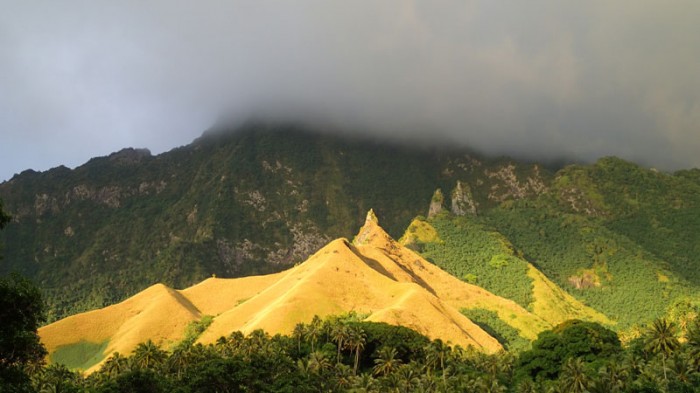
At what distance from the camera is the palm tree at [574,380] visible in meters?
70.3

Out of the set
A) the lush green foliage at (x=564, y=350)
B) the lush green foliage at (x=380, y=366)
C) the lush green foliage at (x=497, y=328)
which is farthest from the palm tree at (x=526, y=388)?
the lush green foliage at (x=497, y=328)

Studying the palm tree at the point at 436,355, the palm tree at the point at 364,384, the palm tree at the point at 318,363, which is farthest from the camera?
the palm tree at the point at 436,355

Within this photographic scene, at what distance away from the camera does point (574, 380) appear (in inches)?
2825

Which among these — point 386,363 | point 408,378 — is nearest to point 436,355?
point 386,363

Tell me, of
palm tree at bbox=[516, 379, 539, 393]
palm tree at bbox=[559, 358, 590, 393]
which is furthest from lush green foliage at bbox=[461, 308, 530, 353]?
palm tree at bbox=[516, 379, 539, 393]

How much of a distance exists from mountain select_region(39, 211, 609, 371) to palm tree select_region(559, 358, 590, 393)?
35.9 m

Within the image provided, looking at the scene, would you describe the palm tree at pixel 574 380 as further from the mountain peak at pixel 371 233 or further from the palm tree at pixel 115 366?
the mountain peak at pixel 371 233

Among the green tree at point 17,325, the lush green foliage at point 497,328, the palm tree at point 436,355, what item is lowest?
the lush green foliage at point 497,328

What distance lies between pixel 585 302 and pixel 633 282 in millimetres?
18134

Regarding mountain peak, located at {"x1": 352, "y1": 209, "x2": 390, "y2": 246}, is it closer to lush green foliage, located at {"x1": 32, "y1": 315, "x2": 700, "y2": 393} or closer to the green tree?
lush green foliage, located at {"x1": 32, "y1": 315, "x2": 700, "y2": 393}

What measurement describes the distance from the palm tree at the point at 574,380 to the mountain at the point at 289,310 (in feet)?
118

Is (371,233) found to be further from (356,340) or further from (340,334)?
(340,334)

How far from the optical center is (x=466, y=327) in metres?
125

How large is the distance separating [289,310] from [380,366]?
1170 inches
